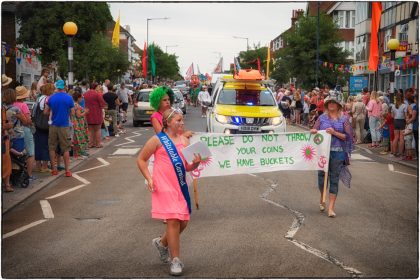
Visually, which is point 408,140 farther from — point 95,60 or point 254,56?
point 254,56

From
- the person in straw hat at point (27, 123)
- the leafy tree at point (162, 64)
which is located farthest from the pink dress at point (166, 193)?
the leafy tree at point (162, 64)

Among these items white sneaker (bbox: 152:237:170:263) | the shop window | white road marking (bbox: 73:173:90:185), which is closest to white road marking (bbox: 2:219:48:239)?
white sneaker (bbox: 152:237:170:263)

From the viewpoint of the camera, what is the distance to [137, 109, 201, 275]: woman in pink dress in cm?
624

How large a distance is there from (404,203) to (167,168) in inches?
227

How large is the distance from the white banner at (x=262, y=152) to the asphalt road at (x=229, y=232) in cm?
63

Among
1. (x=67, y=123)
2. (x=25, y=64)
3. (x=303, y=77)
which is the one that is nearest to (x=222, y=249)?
(x=67, y=123)

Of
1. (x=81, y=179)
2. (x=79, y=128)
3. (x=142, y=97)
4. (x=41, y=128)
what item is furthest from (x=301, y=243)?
(x=142, y=97)

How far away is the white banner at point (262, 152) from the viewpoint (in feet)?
31.5

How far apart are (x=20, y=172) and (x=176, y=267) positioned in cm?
659

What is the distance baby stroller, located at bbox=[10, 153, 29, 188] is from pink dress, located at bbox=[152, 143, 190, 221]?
619 centimetres

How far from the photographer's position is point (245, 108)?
55.3 feet

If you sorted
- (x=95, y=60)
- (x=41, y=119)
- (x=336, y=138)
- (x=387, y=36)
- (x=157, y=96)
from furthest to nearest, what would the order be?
(x=387, y=36) → (x=95, y=60) → (x=41, y=119) → (x=336, y=138) → (x=157, y=96)

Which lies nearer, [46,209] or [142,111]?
[46,209]

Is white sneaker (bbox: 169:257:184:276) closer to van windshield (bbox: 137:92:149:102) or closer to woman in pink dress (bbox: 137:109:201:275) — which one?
woman in pink dress (bbox: 137:109:201:275)
